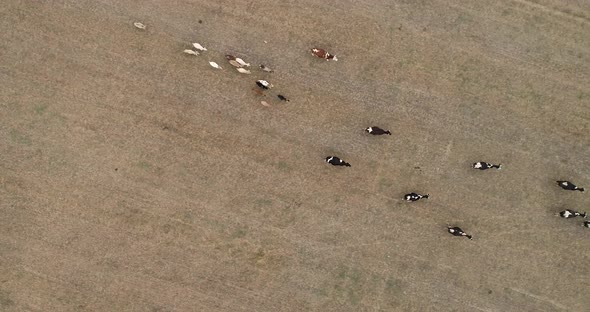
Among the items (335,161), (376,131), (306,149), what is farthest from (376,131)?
(306,149)

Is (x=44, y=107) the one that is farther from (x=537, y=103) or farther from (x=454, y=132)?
(x=537, y=103)

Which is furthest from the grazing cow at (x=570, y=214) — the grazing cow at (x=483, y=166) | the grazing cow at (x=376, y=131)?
the grazing cow at (x=376, y=131)

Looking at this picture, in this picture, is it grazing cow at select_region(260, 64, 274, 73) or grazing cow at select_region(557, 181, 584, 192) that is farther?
grazing cow at select_region(260, 64, 274, 73)

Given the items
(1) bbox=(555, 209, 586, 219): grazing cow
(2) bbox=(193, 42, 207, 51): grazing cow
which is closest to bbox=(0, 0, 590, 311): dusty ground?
(2) bbox=(193, 42, 207, 51): grazing cow

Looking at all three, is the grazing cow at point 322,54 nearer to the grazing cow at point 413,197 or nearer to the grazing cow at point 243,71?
the grazing cow at point 243,71

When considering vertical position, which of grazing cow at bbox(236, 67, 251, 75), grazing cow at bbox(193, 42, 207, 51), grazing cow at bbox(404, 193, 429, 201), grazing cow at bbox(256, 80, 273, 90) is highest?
grazing cow at bbox(193, 42, 207, 51)

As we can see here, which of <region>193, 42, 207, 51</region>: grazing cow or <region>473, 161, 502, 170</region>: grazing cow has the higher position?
<region>193, 42, 207, 51</region>: grazing cow

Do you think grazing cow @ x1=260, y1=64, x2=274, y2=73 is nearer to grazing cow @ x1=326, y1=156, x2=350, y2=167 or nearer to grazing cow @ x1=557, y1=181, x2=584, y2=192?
grazing cow @ x1=326, y1=156, x2=350, y2=167

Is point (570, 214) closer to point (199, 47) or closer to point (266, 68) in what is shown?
point (266, 68)

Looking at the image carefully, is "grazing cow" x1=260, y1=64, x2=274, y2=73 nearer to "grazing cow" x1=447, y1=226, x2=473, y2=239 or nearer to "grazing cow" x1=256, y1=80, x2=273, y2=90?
"grazing cow" x1=256, y1=80, x2=273, y2=90
